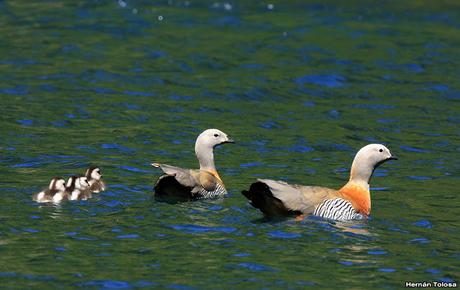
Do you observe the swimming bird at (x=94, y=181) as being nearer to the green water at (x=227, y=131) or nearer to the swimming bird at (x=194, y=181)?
the green water at (x=227, y=131)

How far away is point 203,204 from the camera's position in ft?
52.9

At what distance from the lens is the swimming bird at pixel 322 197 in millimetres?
14867

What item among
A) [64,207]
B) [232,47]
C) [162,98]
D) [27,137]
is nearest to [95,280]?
[64,207]

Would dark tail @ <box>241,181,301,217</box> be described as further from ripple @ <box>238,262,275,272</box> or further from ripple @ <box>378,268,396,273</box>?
ripple @ <box>378,268,396,273</box>

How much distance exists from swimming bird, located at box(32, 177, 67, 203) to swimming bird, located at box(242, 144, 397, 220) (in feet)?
7.97

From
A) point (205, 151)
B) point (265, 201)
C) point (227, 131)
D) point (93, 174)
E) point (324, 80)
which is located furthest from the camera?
point (324, 80)

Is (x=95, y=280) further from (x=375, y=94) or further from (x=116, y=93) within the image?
(x=375, y=94)

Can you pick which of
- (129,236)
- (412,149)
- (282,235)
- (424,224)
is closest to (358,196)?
(424,224)

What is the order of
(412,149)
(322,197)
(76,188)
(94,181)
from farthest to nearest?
(412,149)
(94,181)
(76,188)
(322,197)

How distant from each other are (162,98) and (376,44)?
7532mm

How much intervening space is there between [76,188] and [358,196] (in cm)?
368

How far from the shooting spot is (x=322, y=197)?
50.5ft

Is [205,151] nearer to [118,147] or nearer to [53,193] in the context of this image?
[118,147]

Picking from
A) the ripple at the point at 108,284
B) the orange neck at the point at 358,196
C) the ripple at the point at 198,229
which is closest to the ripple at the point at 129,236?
the ripple at the point at 198,229
